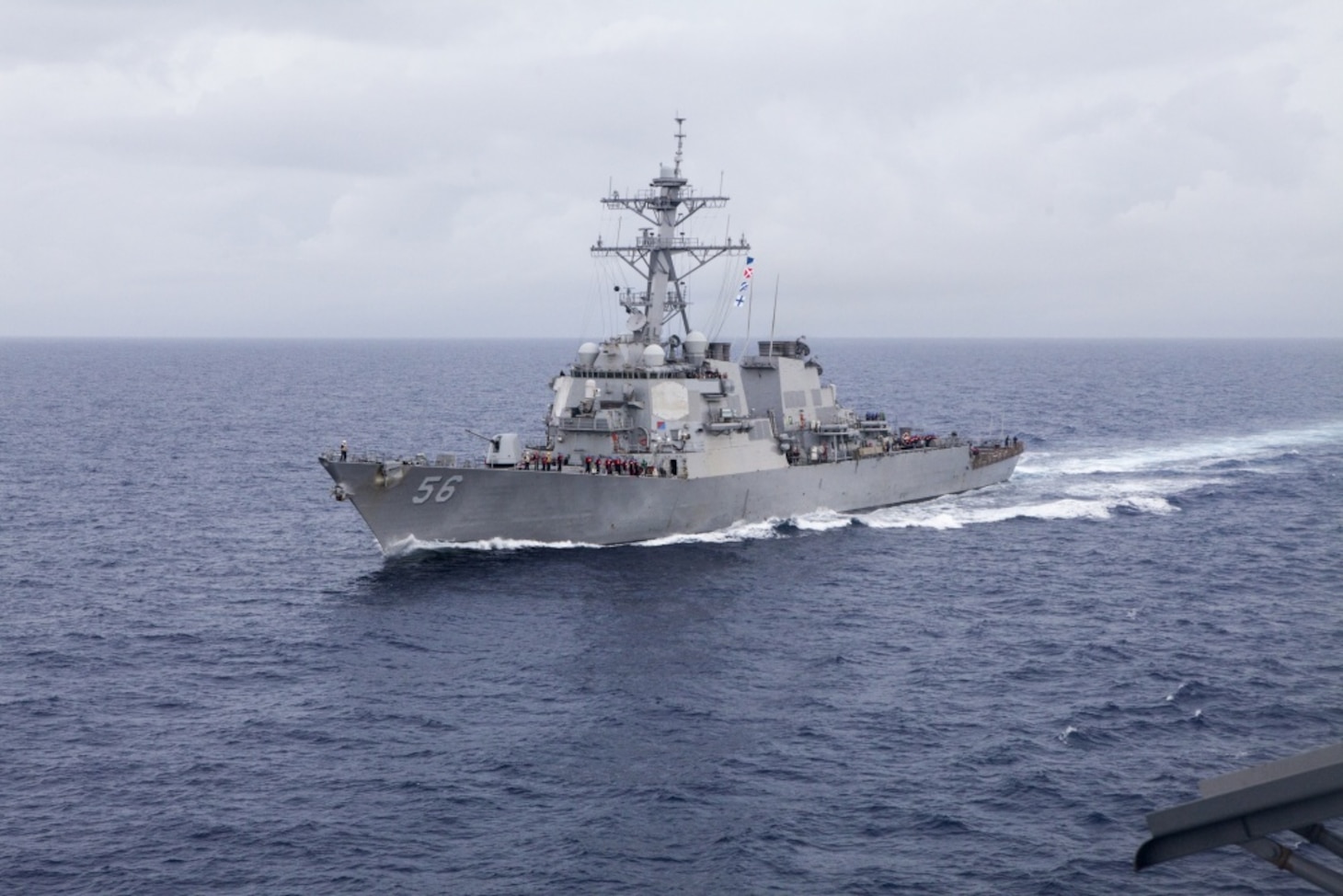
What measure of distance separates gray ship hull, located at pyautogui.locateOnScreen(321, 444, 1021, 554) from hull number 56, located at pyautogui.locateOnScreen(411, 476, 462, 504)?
0.10 feet

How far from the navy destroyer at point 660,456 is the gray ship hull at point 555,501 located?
0.05 meters

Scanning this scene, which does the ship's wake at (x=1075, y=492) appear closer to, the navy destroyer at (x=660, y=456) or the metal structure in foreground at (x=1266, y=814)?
the navy destroyer at (x=660, y=456)

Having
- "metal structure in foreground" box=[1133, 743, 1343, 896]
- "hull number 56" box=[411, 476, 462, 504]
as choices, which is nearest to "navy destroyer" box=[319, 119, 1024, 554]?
"hull number 56" box=[411, 476, 462, 504]

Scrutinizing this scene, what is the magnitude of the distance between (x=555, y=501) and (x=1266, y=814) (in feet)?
120

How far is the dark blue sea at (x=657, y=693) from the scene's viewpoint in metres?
21.7

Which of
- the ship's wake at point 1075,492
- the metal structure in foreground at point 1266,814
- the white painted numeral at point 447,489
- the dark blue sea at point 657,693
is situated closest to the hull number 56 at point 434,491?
the white painted numeral at point 447,489

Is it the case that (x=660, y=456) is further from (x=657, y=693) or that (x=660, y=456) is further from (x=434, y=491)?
(x=657, y=693)

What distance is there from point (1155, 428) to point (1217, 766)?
6327 cm

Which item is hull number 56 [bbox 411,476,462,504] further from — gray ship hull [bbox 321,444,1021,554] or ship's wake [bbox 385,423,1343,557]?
ship's wake [bbox 385,423,1343,557]

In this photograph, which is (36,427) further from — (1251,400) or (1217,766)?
(1251,400)

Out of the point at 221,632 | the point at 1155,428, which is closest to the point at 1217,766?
the point at 221,632

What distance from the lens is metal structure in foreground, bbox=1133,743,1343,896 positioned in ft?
25.9

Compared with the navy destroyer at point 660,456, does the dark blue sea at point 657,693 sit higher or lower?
lower

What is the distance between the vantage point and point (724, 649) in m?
33.7
